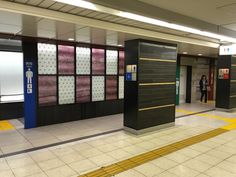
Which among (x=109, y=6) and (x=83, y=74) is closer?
(x=109, y=6)

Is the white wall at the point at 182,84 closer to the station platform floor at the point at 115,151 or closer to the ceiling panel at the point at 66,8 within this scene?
the station platform floor at the point at 115,151

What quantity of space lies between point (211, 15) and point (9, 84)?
693cm

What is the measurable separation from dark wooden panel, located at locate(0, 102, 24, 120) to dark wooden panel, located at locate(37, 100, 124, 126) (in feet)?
5.23

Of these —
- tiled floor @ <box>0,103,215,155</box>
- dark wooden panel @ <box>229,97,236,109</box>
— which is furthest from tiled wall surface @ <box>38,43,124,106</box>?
dark wooden panel @ <box>229,97,236,109</box>

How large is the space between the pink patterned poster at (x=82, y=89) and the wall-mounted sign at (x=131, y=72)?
2148mm

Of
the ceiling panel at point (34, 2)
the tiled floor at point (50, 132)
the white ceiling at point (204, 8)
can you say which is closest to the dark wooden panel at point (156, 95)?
the tiled floor at point (50, 132)

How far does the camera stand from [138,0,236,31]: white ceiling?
328 centimetres

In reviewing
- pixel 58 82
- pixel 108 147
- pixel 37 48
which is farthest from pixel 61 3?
pixel 58 82

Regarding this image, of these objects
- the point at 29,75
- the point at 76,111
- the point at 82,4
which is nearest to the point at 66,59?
the point at 29,75

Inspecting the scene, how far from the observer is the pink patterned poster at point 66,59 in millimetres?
6359

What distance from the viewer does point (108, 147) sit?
14.3ft

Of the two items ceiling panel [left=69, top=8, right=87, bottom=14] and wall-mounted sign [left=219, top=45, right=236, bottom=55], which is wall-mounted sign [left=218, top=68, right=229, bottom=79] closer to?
wall-mounted sign [left=219, top=45, right=236, bottom=55]

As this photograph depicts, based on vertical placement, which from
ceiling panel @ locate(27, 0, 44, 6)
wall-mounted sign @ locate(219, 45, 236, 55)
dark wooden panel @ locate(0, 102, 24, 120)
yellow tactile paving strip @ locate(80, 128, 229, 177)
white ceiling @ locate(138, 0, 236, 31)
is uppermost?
white ceiling @ locate(138, 0, 236, 31)

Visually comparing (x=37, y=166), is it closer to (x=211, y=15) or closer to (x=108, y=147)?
(x=108, y=147)
